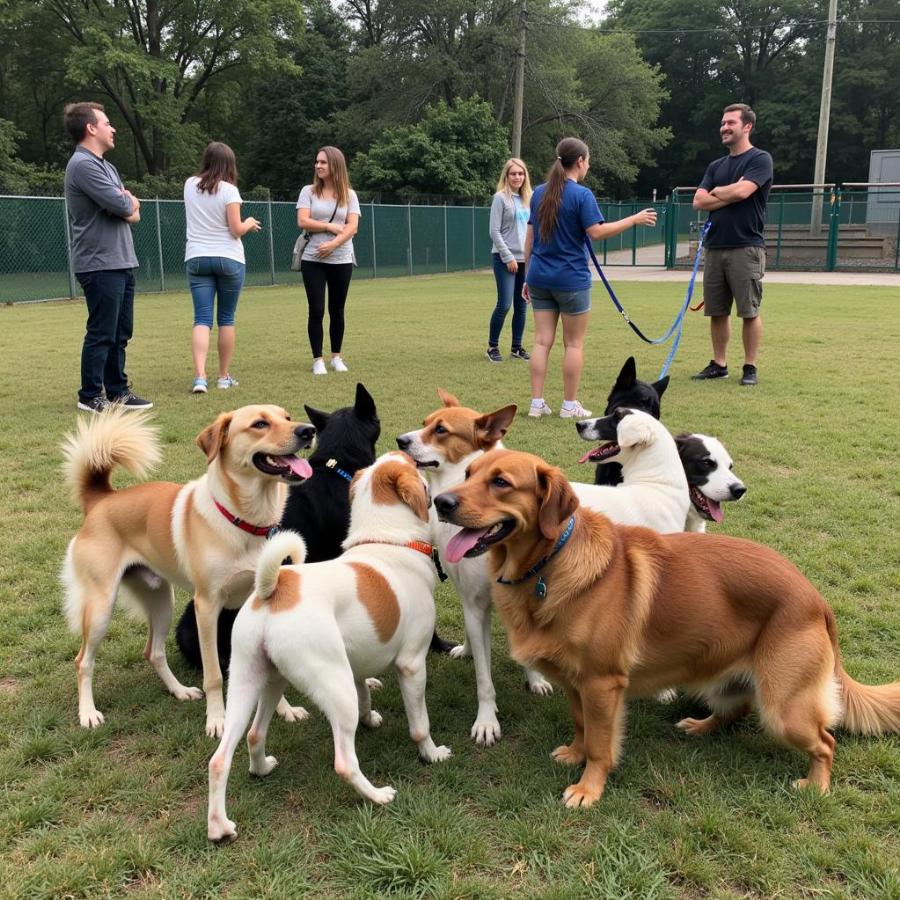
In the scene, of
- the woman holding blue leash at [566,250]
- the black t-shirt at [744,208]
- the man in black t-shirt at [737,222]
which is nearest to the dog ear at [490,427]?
the woman holding blue leash at [566,250]

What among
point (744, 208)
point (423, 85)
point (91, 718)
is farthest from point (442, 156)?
point (91, 718)

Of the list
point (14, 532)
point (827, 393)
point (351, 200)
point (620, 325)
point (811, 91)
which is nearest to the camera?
point (14, 532)

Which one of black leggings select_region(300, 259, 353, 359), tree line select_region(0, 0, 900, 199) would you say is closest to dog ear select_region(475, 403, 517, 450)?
black leggings select_region(300, 259, 353, 359)

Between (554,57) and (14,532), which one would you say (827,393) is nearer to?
(14,532)

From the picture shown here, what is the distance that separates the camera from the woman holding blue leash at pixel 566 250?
6.67 m

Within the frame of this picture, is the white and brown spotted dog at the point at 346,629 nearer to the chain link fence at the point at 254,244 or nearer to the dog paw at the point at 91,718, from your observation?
the dog paw at the point at 91,718

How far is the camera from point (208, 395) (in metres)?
8.27

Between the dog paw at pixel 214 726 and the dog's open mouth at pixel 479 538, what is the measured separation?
1210mm

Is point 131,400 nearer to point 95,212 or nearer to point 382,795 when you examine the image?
point 95,212

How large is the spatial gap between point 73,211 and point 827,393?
26.9 feet

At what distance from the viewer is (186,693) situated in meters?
3.20

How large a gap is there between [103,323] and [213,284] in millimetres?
1336

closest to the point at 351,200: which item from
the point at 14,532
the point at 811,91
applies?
the point at 14,532

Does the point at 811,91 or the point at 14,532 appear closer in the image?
the point at 14,532
